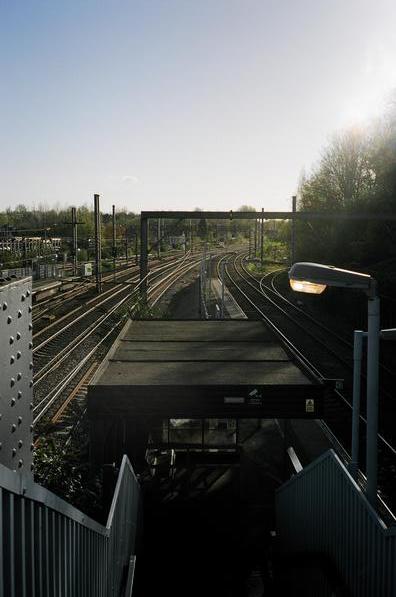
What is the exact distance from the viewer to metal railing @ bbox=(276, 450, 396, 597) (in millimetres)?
3977

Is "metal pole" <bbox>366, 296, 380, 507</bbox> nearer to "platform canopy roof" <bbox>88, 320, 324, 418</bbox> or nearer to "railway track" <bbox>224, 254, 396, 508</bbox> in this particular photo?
"platform canopy roof" <bbox>88, 320, 324, 418</bbox>

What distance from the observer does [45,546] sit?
76.9 inches

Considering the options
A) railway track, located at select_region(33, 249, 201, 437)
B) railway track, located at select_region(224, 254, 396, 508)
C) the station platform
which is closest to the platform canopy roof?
the station platform

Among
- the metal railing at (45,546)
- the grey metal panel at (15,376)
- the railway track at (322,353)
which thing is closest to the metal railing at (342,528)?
the railway track at (322,353)

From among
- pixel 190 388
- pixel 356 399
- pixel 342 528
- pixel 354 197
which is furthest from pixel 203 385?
pixel 354 197

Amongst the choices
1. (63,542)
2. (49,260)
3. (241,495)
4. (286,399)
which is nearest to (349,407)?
(241,495)

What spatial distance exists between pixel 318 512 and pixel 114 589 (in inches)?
80.0

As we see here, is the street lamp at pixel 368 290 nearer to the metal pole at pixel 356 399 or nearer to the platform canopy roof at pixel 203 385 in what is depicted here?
the metal pole at pixel 356 399

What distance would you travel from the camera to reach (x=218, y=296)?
3016 centimetres

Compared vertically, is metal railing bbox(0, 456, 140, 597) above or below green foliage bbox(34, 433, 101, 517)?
above

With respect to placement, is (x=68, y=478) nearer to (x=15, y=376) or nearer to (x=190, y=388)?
(x=190, y=388)

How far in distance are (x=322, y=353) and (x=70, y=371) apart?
7.30m

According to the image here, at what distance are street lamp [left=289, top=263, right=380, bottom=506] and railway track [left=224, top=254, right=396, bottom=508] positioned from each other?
2.00m

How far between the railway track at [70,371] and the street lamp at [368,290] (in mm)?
5446
